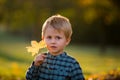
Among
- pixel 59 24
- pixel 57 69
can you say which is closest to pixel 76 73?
pixel 57 69

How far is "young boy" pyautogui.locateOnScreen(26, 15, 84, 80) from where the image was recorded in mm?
5496

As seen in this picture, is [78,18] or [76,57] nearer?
[76,57]

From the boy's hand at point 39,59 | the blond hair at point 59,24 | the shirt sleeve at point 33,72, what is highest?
the blond hair at point 59,24

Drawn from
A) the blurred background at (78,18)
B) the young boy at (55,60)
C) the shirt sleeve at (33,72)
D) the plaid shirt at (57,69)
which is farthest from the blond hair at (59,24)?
the blurred background at (78,18)

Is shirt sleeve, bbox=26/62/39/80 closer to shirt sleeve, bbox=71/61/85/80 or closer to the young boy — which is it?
the young boy

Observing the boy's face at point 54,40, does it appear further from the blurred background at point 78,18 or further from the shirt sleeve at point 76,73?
the blurred background at point 78,18

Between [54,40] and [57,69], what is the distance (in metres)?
0.35

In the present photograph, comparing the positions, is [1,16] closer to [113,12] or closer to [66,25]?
[113,12]

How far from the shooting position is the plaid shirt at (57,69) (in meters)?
5.52

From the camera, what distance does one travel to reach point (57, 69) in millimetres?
5559

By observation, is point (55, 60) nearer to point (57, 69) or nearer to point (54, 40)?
point (57, 69)

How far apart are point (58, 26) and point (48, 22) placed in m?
0.14

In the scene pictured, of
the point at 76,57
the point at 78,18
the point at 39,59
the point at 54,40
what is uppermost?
the point at 78,18

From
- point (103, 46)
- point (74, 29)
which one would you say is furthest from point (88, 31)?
point (103, 46)
